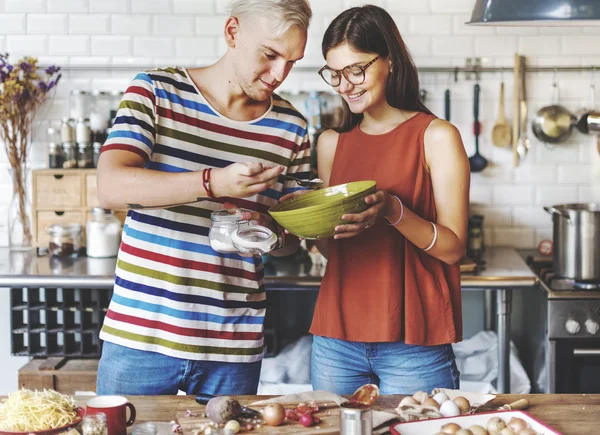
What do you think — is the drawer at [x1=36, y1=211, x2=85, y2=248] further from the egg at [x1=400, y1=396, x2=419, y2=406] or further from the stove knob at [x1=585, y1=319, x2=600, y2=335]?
the egg at [x1=400, y1=396, x2=419, y2=406]

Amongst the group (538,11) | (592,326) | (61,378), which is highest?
(538,11)

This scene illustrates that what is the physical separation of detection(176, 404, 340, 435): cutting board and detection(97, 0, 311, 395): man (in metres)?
0.31

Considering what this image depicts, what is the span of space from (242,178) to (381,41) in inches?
28.4

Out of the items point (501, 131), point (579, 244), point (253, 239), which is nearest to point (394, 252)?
point (253, 239)

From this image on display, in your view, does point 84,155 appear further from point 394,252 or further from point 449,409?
point 449,409

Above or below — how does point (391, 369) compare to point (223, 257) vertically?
below

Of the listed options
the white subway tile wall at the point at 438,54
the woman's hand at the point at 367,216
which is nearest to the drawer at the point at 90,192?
the white subway tile wall at the point at 438,54

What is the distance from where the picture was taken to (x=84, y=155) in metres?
4.32

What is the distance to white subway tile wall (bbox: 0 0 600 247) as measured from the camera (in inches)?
172

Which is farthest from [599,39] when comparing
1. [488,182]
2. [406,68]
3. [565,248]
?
[406,68]

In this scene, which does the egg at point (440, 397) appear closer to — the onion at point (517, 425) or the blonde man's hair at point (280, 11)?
the onion at point (517, 425)

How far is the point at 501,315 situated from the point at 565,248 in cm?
44

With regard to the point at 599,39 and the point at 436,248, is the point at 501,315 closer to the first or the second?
the point at 436,248

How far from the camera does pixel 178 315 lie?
220 centimetres
